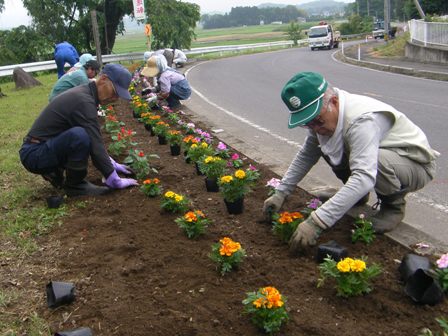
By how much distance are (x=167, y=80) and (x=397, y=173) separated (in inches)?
257

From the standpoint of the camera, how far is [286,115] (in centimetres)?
950

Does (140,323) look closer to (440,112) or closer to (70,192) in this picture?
(70,192)

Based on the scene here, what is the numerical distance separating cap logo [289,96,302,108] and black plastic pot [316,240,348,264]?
913mm

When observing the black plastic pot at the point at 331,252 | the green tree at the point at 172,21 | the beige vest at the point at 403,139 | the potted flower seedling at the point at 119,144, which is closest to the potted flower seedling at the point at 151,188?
the potted flower seedling at the point at 119,144

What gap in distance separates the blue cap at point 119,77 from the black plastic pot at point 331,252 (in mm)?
2329

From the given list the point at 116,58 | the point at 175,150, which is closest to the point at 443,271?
the point at 175,150

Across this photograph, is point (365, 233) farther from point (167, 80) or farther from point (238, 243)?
point (167, 80)

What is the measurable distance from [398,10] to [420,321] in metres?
99.7

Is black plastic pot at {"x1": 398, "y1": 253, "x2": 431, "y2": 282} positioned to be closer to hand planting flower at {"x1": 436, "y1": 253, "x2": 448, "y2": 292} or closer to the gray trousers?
hand planting flower at {"x1": 436, "y1": 253, "x2": 448, "y2": 292}

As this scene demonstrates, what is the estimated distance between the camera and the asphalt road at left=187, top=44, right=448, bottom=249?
462cm

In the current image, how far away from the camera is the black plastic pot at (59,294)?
2873 mm

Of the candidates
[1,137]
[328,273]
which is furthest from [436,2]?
[328,273]

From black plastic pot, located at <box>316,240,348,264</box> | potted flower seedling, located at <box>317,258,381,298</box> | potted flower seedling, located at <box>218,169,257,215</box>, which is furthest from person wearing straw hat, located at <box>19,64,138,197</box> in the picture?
potted flower seedling, located at <box>317,258,381,298</box>

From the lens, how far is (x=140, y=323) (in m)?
2.66
